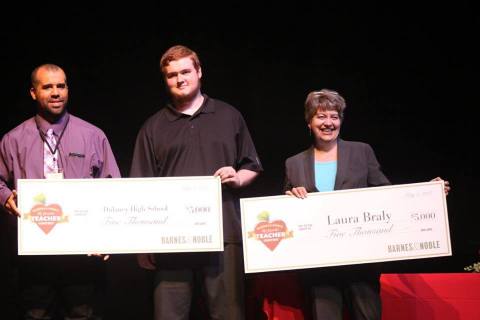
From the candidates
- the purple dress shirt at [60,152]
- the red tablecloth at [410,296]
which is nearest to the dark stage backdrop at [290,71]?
the red tablecloth at [410,296]

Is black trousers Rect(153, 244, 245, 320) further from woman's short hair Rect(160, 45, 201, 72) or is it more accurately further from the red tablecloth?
woman's short hair Rect(160, 45, 201, 72)

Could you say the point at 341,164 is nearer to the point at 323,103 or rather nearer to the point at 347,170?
the point at 347,170

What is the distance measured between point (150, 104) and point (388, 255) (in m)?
1.64

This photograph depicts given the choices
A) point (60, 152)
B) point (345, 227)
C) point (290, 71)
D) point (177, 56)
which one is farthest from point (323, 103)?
point (60, 152)

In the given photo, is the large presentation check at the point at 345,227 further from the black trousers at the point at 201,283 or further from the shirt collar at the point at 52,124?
the shirt collar at the point at 52,124

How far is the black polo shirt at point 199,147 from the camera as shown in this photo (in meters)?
2.73

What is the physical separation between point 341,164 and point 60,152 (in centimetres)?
126

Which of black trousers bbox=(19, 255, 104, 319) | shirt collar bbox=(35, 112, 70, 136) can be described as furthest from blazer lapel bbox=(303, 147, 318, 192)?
shirt collar bbox=(35, 112, 70, 136)

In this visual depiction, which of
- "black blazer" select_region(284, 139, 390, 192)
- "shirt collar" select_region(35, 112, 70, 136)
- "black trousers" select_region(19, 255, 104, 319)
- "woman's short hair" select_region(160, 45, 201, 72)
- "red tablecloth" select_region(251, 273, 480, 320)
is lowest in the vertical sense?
"red tablecloth" select_region(251, 273, 480, 320)

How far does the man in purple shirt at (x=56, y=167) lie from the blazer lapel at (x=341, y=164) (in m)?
1.03

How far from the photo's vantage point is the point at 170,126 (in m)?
2.77

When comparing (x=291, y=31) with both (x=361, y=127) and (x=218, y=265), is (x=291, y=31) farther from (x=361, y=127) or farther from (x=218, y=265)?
(x=218, y=265)

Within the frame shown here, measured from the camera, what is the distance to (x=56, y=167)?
2.76m

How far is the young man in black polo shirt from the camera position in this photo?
266 centimetres
